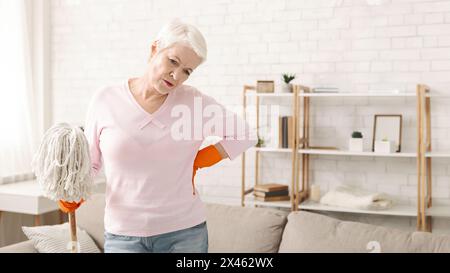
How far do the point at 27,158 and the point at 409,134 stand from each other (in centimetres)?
294

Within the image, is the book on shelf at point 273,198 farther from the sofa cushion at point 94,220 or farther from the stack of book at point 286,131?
the sofa cushion at point 94,220

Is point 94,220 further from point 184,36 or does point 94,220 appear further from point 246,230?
point 184,36

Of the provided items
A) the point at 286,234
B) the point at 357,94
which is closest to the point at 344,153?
the point at 357,94

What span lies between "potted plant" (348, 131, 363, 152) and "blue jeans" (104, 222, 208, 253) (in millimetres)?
1961

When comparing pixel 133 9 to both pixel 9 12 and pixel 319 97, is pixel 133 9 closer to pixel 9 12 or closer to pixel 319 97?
pixel 9 12

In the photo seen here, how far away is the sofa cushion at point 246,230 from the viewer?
2.86 m

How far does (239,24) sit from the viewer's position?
393 cm

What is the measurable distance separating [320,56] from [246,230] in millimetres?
1462

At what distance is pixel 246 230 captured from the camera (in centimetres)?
292

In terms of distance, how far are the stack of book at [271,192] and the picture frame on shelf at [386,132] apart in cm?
68

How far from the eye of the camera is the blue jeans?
1681mm

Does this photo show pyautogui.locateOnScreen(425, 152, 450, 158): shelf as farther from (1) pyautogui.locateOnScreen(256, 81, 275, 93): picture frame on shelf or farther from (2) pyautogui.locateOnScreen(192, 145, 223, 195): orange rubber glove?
(2) pyautogui.locateOnScreen(192, 145, 223, 195): orange rubber glove

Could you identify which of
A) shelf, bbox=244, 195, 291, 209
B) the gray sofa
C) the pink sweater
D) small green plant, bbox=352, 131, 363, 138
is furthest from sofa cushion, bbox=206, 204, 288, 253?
the pink sweater

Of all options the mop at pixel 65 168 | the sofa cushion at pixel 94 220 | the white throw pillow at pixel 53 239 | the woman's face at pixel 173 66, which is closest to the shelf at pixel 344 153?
the sofa cushion at pixel 94 220
